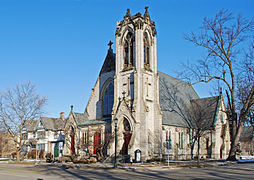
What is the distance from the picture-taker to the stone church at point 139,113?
3662cm

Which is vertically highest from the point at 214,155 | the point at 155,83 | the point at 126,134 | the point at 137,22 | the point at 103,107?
the point at 137,22

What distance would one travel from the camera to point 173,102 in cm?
4466

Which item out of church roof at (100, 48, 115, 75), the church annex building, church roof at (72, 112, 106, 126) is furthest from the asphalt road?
church roof at (100, 48, 115, 75)

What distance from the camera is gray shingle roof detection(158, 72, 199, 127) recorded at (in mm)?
41531

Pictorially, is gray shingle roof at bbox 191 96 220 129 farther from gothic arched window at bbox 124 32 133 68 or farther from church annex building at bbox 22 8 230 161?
gothic arched window at bbox 124 32 133 68

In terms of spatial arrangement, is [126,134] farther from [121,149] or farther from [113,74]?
[113,74]

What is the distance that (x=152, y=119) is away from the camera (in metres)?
37.9

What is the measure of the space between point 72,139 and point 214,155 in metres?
21.8

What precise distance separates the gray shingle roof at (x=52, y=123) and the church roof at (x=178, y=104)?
27.3m

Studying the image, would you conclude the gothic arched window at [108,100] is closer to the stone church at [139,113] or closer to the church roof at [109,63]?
the stone church at [139,113]

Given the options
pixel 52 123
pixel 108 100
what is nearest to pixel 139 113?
pixel 108 100

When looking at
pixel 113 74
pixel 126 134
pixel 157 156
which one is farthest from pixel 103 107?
pixel 157 156

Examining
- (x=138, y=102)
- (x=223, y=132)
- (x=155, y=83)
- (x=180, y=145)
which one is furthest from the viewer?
(x=223, y=132)

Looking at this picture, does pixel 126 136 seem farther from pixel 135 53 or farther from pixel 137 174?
pixel 137 174
